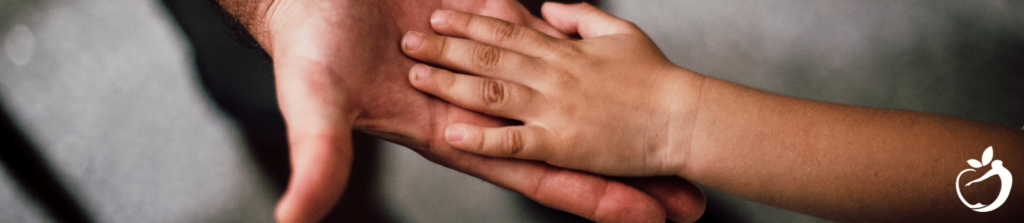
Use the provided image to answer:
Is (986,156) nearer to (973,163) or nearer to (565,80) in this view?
(973,163)

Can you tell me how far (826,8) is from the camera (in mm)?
1152

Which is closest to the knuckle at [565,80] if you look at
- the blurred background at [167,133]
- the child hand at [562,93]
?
the child hand at [562,93]

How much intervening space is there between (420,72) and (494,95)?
101 mm

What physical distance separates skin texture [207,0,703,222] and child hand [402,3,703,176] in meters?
0.03

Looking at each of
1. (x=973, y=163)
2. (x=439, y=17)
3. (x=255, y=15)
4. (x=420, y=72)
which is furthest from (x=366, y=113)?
(x=973, y=163)

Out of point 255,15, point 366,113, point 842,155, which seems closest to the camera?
point 366,113

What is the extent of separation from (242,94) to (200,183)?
18 centimetres

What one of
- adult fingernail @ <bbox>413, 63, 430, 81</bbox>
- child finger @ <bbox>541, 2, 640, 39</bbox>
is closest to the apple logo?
child finger @ <bbox>541, 2, 640, 39</bbox>

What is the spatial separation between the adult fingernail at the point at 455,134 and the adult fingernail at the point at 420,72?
79 millimetres

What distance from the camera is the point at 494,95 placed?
62 centimetres

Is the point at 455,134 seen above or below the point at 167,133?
above

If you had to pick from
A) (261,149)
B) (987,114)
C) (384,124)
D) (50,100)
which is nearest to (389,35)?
(384,124)

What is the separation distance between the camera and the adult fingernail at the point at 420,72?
617 millimetres

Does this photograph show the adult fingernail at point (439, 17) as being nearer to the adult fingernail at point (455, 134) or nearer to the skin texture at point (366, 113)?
the skin texture at point (366, 113)
